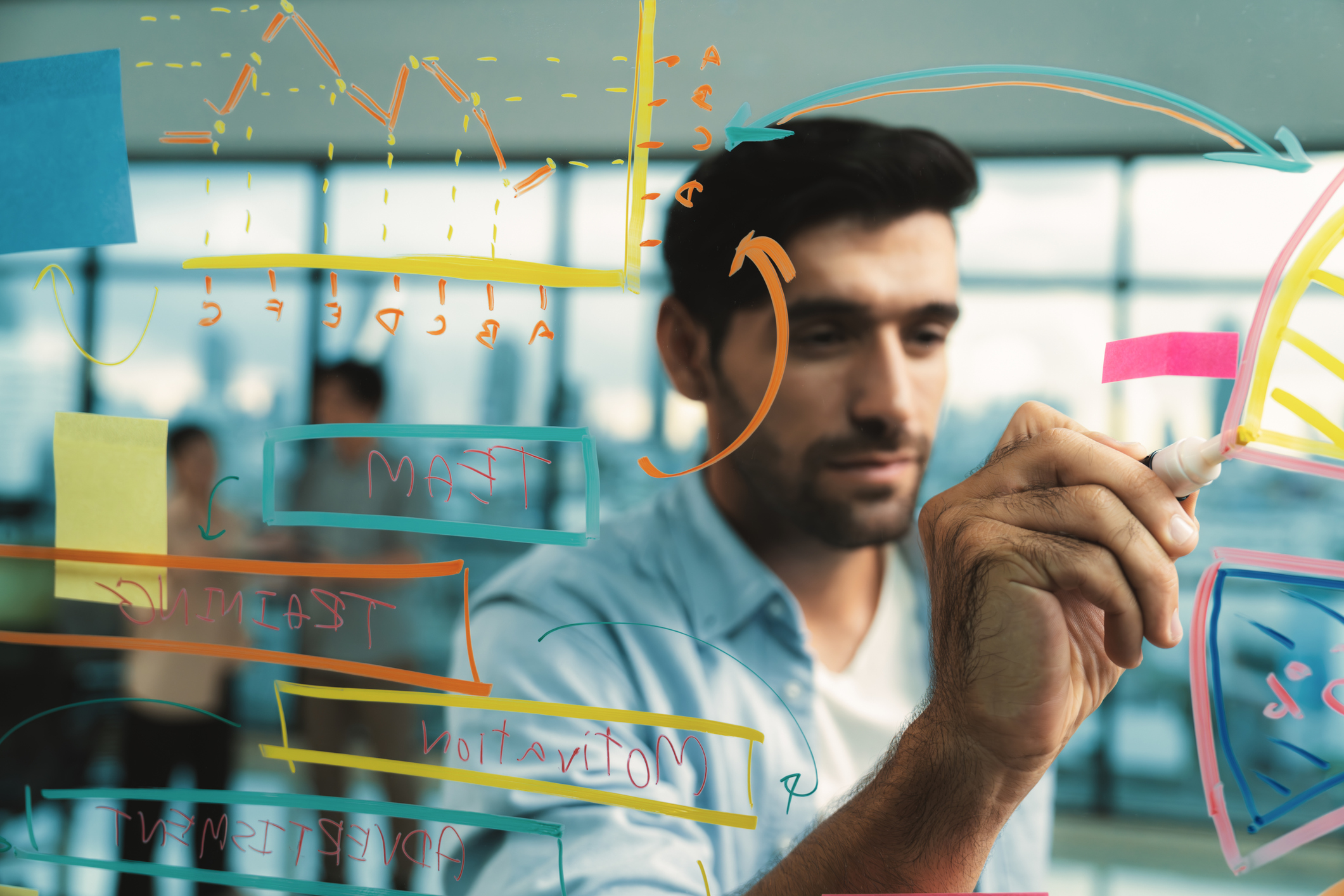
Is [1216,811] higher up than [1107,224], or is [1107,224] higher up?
[1107,224]

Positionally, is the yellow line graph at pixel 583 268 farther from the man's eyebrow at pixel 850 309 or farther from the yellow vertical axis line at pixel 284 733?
the yellow vertical axis line at pixel 284 733

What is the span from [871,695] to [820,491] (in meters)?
0.20

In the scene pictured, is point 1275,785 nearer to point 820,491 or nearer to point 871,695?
point 871,695

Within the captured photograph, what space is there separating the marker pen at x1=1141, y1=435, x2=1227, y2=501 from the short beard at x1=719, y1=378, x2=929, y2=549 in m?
0.18

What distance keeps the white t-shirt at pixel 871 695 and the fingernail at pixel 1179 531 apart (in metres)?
0.21

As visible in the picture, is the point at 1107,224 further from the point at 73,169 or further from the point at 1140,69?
the point at 73,169

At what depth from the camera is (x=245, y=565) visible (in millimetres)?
722

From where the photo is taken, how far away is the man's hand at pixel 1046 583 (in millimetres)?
539

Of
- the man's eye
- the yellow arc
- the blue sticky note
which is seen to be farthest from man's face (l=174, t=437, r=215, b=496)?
the man's eye

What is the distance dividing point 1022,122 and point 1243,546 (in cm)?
42

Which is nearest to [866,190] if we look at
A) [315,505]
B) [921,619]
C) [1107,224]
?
[1107,224]

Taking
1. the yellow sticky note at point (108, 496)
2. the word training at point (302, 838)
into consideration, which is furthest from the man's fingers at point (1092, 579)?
the yellow sticky note at point (108, 496)

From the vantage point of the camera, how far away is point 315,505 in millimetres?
712

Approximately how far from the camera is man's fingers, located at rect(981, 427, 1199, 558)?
1.78 feet
